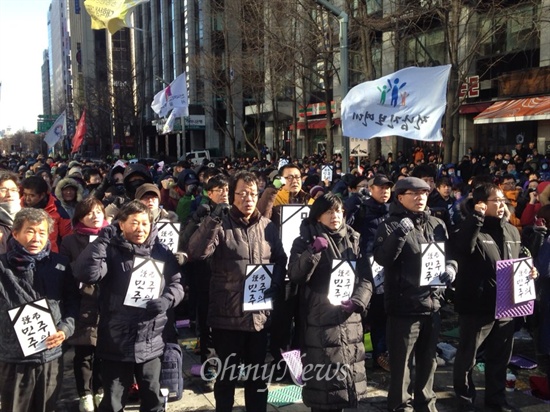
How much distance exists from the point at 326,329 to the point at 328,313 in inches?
4.5

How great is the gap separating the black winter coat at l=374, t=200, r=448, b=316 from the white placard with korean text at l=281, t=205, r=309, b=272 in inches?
60.6

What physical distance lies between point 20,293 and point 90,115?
5264 cm

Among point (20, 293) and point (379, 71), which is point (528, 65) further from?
point (20, 293)

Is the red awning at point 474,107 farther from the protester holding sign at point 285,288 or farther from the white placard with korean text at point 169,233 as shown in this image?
the white placard with korean text at point 169,233

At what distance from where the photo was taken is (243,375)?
13.9 ft

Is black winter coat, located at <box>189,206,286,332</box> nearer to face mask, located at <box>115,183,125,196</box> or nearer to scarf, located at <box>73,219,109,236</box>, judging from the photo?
scarf, located at <box>73,219,109,236</box>

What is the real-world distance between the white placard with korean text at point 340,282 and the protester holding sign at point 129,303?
113cm

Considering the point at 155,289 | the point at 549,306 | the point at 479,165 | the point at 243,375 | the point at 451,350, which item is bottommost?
the point at 451,350

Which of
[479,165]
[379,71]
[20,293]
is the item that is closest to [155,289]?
[20,293]

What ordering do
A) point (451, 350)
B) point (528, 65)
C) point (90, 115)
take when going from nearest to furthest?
point (451, 350) < point (528, 65) < point (90, 115)

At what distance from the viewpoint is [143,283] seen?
12.6 ft

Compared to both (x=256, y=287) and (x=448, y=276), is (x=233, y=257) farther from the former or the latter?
(x=448, y=276)

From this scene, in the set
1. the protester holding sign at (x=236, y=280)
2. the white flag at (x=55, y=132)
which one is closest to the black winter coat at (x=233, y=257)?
the protester holding sign at (x=236, y=280)

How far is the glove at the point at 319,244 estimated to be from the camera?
12.7 feet
